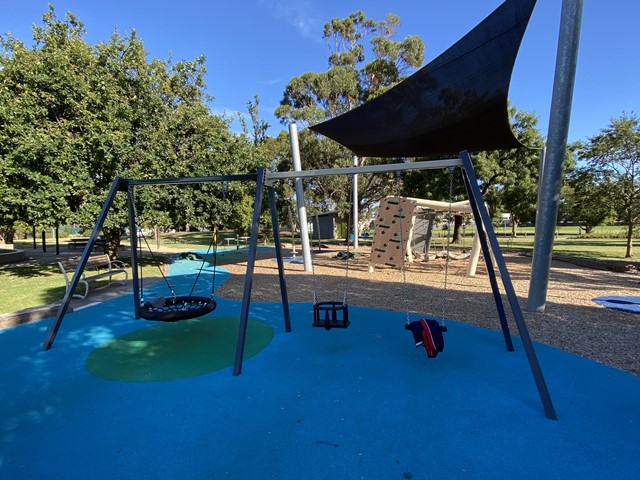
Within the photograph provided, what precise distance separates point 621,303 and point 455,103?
16.8 feet

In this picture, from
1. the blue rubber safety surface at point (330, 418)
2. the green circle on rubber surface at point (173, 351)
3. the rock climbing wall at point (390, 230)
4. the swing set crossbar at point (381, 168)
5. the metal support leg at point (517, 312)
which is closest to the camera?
the blue rubber safety surface at point (330, 418)

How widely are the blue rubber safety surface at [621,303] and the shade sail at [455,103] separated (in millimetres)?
3677

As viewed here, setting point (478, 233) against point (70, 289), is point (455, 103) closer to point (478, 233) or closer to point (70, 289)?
point (478, 233)

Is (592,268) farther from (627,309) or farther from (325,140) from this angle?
(325,140)

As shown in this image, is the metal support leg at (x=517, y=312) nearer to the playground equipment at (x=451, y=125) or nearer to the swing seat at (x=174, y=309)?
the playground equipment at (x=451, y=125)

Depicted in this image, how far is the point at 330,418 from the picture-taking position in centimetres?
286

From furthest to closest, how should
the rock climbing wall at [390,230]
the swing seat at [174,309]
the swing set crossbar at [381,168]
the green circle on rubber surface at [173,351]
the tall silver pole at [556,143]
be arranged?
the rock climbing wall at [390,230]
the tall silver pole at [556,143]
the swing seat at [174,309]
the green circle on rubber surface at [173,351]
the swing set crossbar at [381,168]

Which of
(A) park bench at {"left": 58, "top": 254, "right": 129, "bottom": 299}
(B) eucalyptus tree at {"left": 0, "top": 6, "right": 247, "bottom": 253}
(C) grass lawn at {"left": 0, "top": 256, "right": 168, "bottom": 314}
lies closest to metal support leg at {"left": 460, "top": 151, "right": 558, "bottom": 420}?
(A) park bench at {"left": 58, "top": 254, "right": 129, "bottom": 299}

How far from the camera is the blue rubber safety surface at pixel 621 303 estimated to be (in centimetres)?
605

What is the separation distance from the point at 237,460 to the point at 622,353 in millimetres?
4727

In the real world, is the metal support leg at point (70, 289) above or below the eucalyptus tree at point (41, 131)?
below

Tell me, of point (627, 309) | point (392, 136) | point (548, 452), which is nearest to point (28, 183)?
point (392, 136)

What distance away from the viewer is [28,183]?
352 inches

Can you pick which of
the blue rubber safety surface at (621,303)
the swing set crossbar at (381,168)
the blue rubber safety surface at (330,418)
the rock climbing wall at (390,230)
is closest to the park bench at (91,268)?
the blue rubber safety surface at (330,418)
